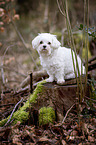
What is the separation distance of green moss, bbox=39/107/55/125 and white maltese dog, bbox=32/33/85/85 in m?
0.70

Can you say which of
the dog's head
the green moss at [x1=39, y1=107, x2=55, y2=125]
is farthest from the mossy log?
the dog's head

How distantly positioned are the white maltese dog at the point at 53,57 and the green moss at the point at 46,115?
695 millimetres

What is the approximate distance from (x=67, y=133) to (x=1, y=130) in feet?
4.22

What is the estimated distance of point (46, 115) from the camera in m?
3.15

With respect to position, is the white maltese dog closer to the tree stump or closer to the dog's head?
the dog's head

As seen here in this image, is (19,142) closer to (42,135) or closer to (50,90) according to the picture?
(42,135)

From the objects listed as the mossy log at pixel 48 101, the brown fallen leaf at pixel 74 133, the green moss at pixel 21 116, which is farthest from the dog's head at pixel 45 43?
the brown fallen leaf at pixel 74 133

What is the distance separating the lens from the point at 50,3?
14859 millimetres

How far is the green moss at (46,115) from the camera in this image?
3100mm

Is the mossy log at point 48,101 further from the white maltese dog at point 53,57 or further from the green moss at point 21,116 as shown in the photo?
the white maltese dog at point 53,57

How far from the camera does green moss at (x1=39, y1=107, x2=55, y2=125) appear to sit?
310cm

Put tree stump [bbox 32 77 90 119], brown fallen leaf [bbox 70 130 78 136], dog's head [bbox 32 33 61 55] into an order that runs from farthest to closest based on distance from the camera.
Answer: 1. tree stump [bbox 32 77 90 119]
2. dog's head [bbox 32 33 61 55]
3. brown fallen leaf [bbox 70 130 78 136]

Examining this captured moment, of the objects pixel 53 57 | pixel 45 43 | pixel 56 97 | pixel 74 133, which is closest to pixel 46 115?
pixel 56 97

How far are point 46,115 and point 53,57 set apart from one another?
4.38ft
